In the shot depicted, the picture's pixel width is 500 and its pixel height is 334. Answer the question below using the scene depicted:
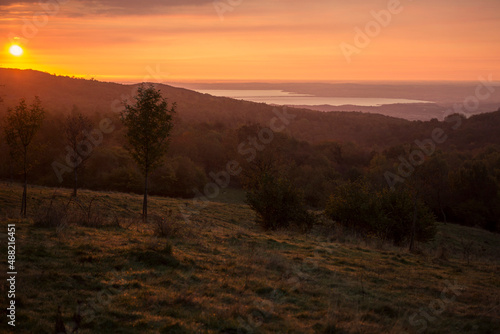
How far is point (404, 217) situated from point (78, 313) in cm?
2364

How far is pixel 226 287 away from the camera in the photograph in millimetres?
9234

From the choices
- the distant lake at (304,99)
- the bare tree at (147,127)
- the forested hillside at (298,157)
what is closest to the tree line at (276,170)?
the bare tree at (147,127)

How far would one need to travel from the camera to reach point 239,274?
10.4 meters

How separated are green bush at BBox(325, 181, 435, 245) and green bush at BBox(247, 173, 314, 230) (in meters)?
2.80

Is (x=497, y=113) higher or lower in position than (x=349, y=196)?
higher

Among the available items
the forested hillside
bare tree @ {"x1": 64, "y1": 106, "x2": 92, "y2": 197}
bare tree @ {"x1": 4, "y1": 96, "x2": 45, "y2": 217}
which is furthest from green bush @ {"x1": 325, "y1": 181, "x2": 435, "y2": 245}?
bare tree @ {"x1": 64, "y1": 106, "x2": 92, "y2": 197}

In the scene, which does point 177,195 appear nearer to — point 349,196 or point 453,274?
point 349,196

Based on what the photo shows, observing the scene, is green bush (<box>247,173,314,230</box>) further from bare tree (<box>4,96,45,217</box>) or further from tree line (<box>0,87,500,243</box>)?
bare tree (<box>4,96,45,217</box>)

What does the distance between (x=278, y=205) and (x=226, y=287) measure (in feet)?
49.2

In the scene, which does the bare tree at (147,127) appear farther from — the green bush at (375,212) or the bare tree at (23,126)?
the green bush at (375,212)

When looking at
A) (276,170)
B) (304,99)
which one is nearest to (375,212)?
(276,170)

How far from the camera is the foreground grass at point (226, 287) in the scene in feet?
23.2

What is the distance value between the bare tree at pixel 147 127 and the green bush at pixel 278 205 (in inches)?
273

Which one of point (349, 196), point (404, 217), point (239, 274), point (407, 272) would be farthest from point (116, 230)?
point (404, 217)
